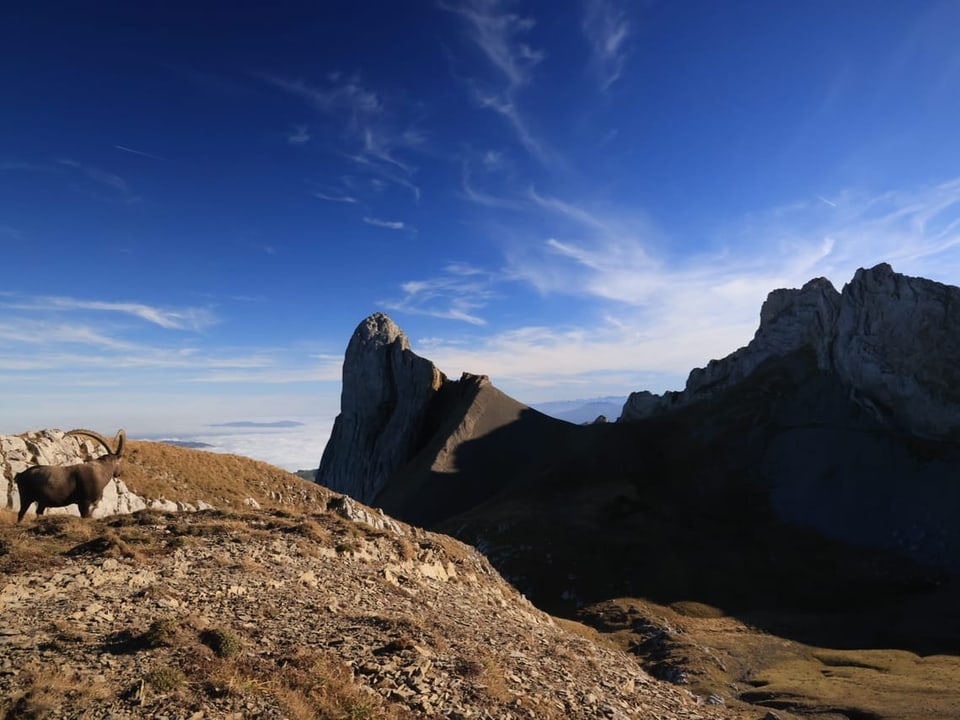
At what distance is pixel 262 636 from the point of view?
576 inches

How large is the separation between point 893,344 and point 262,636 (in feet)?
293

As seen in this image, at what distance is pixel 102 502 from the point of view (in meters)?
24.6

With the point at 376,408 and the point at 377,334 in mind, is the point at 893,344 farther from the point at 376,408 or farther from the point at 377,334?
the point at 377,334

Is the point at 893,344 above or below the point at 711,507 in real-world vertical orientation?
above

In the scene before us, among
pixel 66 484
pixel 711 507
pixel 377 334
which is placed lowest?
pixel 711 507

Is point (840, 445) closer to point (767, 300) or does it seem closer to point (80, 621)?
point (767, 300)

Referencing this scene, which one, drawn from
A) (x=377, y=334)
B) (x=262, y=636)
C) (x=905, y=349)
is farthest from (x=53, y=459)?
(x=377, y=334)

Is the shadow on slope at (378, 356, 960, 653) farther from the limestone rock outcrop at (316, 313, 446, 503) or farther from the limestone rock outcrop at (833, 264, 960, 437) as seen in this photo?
the limestone rock outcrop at (316, 313, 446, 503)

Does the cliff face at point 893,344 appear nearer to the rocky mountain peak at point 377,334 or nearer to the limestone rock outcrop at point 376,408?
the limestone rock outcrop at point 376,408

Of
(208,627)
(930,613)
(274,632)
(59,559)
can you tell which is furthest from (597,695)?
(930,613)

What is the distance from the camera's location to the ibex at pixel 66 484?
792 inches

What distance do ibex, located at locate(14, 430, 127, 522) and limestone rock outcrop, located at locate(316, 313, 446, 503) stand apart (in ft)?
308

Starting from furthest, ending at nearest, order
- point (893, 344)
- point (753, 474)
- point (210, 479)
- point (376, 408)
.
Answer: point (376, 408) < point (753, 474) < point (893, 344) < point (210, 479)

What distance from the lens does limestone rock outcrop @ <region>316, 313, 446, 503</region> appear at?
A: 11719 centimetres
